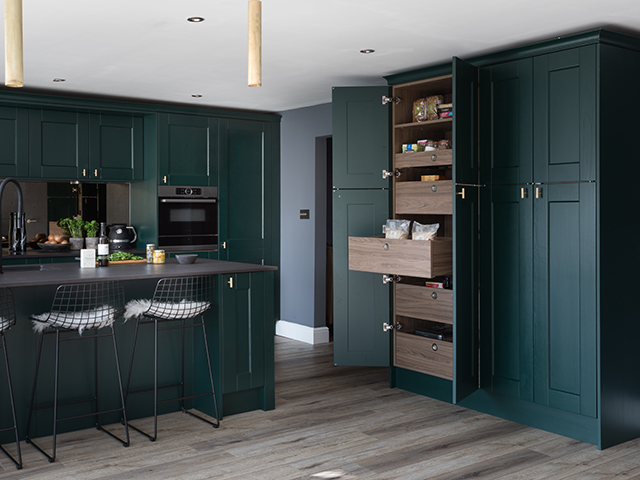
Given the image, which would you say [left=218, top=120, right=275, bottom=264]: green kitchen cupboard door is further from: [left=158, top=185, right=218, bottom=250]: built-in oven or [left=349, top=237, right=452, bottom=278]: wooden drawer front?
[left=349, top=237, right=452, bottom=278]: wooden drawer front

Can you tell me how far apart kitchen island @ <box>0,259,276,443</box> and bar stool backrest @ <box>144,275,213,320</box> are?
6 cm

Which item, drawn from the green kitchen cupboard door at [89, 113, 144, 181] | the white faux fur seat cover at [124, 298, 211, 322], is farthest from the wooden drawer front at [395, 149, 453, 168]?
the green kitchen cupboard door at [89, 113, 144, 181]

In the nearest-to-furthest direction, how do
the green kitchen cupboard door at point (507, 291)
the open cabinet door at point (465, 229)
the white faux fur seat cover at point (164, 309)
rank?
1. the white faux fur seat cover at point (164, 309)
2. the open cabinet door at point (465, 229)
3. the green kitchen cupboard door at point (507, 291)

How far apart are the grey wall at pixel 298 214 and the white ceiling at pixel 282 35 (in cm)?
114

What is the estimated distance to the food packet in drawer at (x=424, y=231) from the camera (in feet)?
13.3

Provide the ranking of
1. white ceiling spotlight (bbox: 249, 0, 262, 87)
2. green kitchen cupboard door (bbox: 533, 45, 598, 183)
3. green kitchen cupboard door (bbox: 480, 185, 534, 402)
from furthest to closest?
green kitchen cupboard door (bbox: 480, 185, 534, 402), green kitchen cupboard door (bbox: 533, 45, 598, 183), white ceiling spotlight (bbox: 249, 0, 262, 87)

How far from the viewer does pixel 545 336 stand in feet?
12.2

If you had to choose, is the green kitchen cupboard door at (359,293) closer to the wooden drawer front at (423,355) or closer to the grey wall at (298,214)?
the wooden drawer front at (423,355)

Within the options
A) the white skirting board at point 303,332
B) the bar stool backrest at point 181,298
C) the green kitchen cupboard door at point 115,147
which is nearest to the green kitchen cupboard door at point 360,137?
the bar stool backrest at point 181,298

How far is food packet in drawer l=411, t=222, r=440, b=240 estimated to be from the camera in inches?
160

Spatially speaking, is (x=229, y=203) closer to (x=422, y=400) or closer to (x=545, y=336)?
(x=422, y=400)

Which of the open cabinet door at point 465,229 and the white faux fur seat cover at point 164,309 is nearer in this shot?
the white faux fur seat cover at point 164,309

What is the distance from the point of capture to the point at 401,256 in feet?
13.4

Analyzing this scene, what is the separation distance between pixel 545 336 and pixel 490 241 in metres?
0.67
